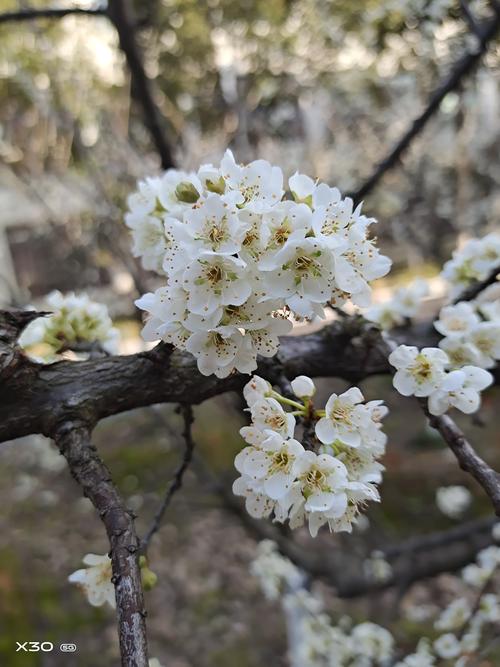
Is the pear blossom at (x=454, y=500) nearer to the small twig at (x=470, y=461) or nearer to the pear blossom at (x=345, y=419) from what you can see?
the small twig at (x=470, y=461)

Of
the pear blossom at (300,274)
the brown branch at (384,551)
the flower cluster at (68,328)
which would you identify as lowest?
the brown branch at (384,551)

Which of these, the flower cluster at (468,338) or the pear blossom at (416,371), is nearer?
the pear blossom at (416,371)

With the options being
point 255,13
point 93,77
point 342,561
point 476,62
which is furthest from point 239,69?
point 342,561

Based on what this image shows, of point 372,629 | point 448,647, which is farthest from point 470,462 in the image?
point 372,629

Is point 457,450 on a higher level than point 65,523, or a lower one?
higher

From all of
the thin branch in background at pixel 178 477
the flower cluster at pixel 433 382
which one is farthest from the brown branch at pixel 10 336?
the flower cluster at pixel 433 382

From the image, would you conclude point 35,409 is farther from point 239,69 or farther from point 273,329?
point 239,69

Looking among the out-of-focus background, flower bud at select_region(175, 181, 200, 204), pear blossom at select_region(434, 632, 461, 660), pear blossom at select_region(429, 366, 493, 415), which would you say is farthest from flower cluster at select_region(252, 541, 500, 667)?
flower bud at select_region(175, 181, 200, 204)
